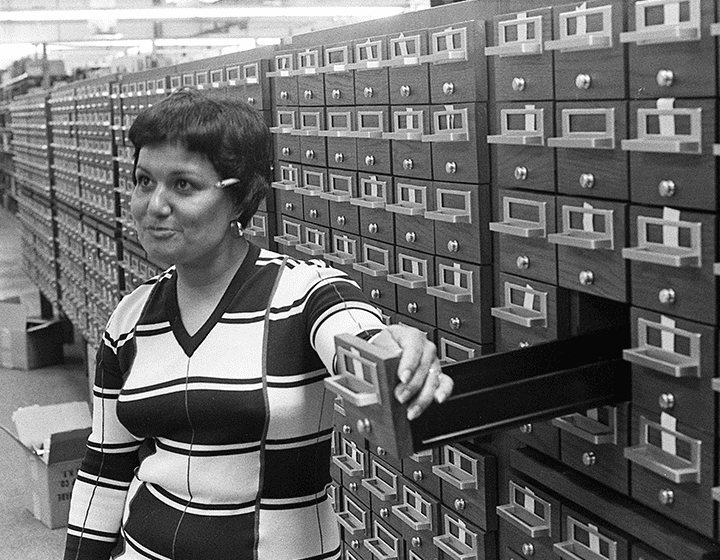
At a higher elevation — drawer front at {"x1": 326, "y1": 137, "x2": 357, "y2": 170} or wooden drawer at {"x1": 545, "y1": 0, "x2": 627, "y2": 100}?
wooden drawer at {"x1": 545, "y1": 0, "x2": 627, "y2": 100}

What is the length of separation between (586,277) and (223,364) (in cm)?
74

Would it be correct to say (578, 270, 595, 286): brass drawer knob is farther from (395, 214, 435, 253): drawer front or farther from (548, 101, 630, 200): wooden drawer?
(395, 214, 435, 253): drawer front

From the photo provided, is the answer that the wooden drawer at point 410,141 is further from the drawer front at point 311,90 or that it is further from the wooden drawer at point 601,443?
the wooden drawer at point 601,443

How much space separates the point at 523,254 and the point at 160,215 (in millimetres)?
861

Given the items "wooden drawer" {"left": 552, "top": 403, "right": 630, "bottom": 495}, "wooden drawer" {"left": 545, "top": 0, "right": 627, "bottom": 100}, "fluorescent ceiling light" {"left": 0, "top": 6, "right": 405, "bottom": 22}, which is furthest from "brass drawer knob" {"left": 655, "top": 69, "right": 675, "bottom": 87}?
"fluorescent ceiling light" {"left": 0, "top": 6, "right": 405, "bottom": 22}

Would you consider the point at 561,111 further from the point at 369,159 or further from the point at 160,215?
the point at 369,159

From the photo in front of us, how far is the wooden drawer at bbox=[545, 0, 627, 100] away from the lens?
1.82m

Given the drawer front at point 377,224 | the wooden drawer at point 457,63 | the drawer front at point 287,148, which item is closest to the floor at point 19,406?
the drawer front at point 287,148

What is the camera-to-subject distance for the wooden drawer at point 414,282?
8.90 ft

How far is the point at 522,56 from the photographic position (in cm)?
210

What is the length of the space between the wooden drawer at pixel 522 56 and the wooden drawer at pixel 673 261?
1.21 feet

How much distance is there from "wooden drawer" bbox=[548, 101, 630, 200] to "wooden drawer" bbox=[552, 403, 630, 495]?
398mm

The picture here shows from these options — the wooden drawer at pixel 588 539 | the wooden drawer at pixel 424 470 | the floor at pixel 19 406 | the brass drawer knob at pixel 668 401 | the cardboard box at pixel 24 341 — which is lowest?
the floor at pixel 19 406

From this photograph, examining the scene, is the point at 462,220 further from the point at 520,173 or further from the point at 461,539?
the point at 461,539
